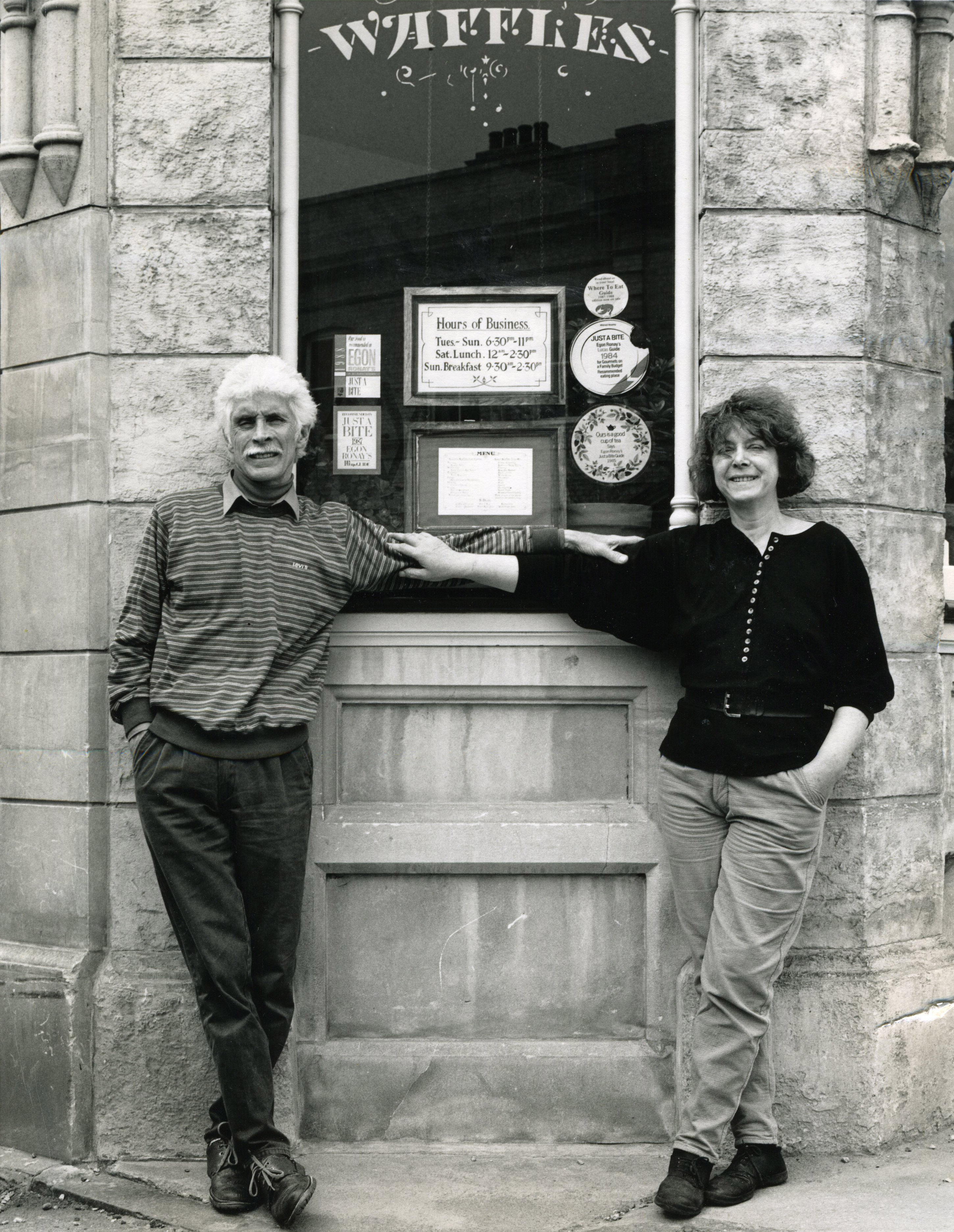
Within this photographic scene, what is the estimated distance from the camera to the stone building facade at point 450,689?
4.54m

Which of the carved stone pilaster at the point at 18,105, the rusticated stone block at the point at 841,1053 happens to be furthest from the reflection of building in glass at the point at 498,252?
the rusticated stone block at the point at 841,1053

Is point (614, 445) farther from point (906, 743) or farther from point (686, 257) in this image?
point (906, 743)

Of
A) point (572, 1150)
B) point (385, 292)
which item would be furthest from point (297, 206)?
point (572, 1150)

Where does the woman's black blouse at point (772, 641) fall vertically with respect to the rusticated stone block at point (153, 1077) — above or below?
above

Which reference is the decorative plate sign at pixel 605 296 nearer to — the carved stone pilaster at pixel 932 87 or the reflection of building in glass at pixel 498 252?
the reflection of building in glass at pixel 498 252

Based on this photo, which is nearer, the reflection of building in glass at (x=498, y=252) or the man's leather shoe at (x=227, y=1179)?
the man's leather shoe at (x=227, y=1179)

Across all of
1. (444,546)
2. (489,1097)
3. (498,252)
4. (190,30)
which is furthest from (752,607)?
(190,30)

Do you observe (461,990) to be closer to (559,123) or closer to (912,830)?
(912,830)

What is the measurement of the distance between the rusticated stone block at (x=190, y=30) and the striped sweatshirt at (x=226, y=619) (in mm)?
1542

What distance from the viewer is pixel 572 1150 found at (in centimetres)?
454

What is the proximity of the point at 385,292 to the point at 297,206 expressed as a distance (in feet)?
1.37

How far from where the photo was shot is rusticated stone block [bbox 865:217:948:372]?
4.60 m

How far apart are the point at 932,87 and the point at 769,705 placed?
226 cm

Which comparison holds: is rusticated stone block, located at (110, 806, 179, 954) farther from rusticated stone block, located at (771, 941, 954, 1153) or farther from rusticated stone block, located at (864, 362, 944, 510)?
rusticated stone block, located at (864, 362, 944, 510)
